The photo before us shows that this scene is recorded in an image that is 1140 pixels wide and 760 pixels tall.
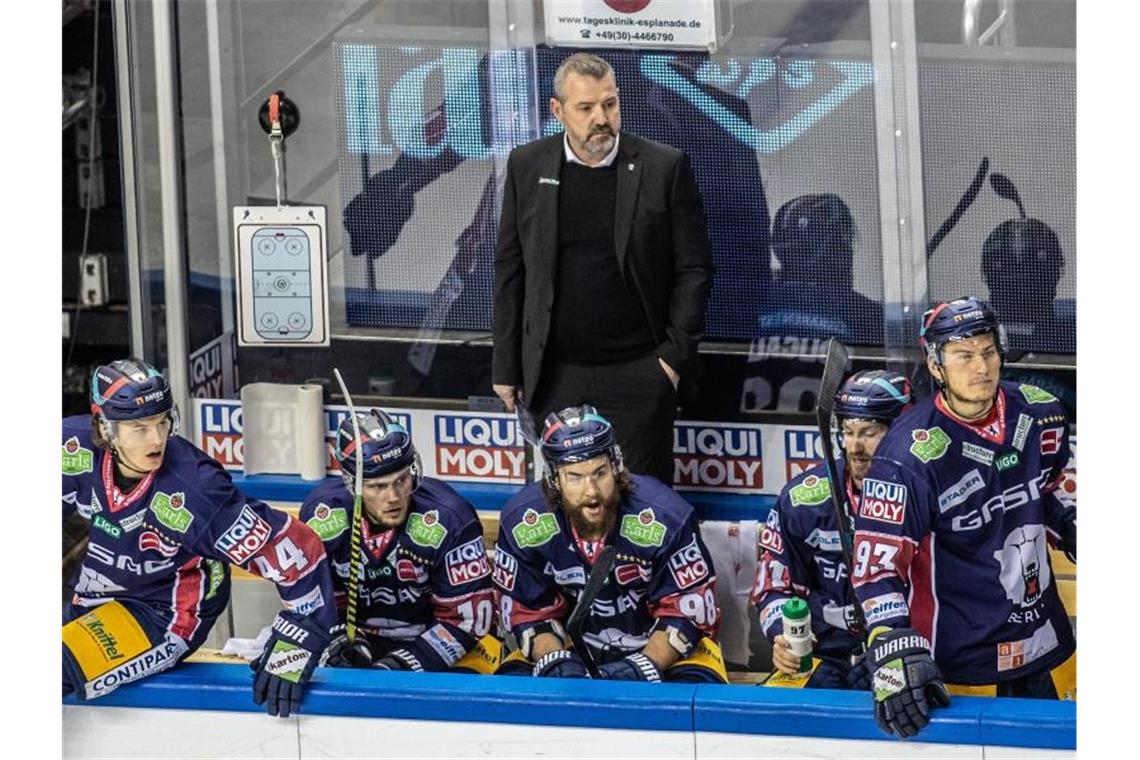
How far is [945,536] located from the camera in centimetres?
509

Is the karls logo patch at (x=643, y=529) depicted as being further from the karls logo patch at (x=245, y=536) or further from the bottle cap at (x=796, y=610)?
the karls logo patch at (x=245, y=536)

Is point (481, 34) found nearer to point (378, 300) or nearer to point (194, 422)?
point (378, 300)

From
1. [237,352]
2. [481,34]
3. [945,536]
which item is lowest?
[945,536]

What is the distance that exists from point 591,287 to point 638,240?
207 millimetres

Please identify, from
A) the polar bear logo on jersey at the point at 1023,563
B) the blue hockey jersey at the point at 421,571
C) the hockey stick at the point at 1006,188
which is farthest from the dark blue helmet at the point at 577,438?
the hockey stick at the point at 1006,188

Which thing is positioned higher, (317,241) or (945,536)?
(317,241)

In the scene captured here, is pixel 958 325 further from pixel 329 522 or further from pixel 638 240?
pixel 329 522

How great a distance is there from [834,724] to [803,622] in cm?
79

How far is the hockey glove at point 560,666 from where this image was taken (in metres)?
5.42

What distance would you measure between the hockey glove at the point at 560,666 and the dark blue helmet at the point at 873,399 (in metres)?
0.93

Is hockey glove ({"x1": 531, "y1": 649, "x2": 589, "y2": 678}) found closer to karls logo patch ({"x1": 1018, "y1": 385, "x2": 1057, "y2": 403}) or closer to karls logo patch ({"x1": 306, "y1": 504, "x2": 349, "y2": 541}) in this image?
karls logo patch ({"x1": 306, "y1": 504, "x2": 349, "y2": 541})

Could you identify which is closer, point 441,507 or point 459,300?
point 441,507

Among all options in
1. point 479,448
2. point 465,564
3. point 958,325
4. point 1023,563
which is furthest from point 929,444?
point 479,448

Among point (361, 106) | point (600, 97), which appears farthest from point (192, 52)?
point (600, 97)
